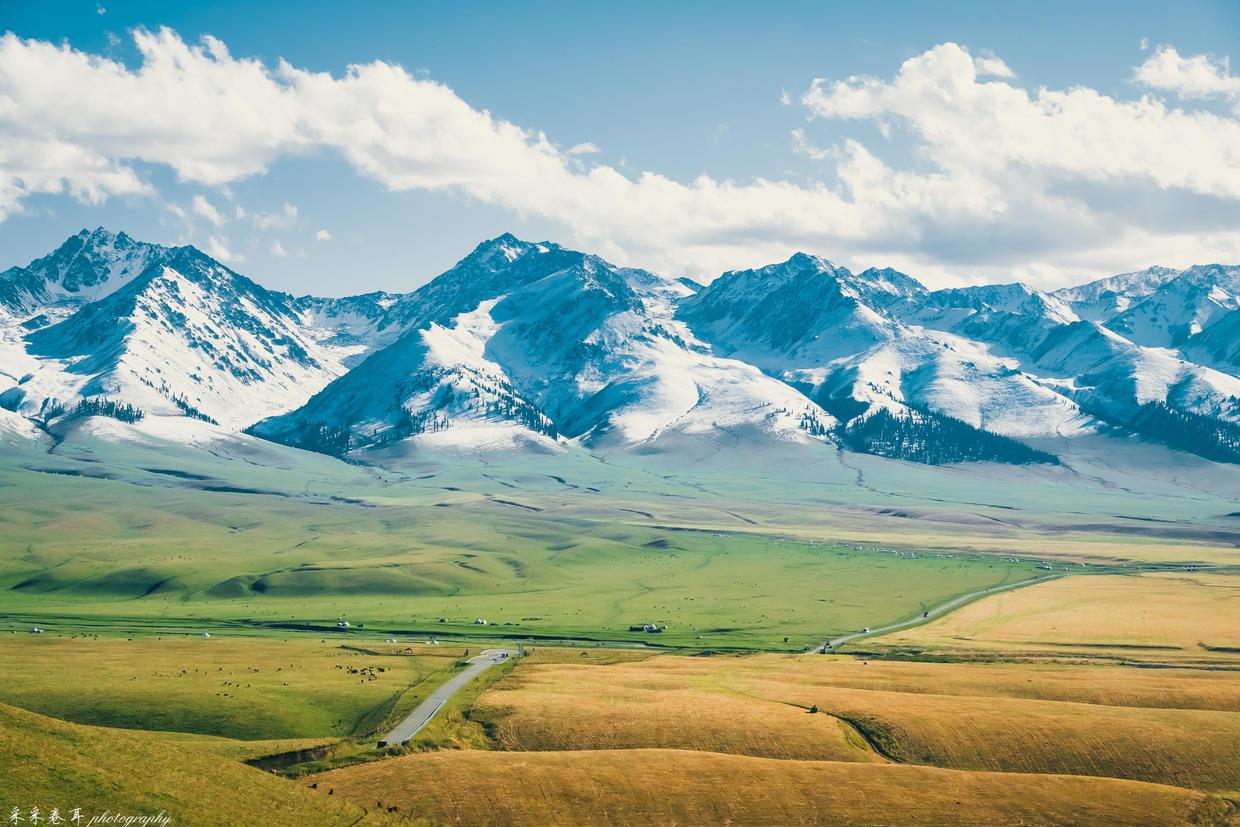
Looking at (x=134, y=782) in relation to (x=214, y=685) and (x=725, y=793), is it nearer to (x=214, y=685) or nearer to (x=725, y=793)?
(x=725, y=793)

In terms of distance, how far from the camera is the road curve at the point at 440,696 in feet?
322

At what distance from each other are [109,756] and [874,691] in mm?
81378

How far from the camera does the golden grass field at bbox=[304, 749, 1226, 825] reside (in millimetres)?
80312

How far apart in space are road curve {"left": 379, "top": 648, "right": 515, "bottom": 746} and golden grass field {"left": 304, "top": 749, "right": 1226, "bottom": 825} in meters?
9.10

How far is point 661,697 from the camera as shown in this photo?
11525 cm

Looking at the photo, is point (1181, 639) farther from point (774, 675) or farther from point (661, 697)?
point (661, 697)

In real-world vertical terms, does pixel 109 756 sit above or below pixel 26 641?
above

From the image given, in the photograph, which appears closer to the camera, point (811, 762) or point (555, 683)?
point (811, 762)

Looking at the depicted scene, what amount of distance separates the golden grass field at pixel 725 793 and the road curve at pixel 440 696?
29.8ft

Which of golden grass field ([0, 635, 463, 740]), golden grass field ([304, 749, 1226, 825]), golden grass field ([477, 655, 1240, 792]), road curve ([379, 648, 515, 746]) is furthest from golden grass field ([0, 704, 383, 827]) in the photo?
golden grass field ([477, 655, 1240, 792])

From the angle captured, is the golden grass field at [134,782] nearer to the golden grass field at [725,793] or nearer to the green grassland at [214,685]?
the golden grass field at [725,793]

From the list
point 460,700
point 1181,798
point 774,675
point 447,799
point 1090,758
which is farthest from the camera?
point 774,675

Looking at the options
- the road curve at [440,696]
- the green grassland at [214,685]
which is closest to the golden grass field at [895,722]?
the road curve at [440,696]

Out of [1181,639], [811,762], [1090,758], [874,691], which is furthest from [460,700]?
[1181,639]
